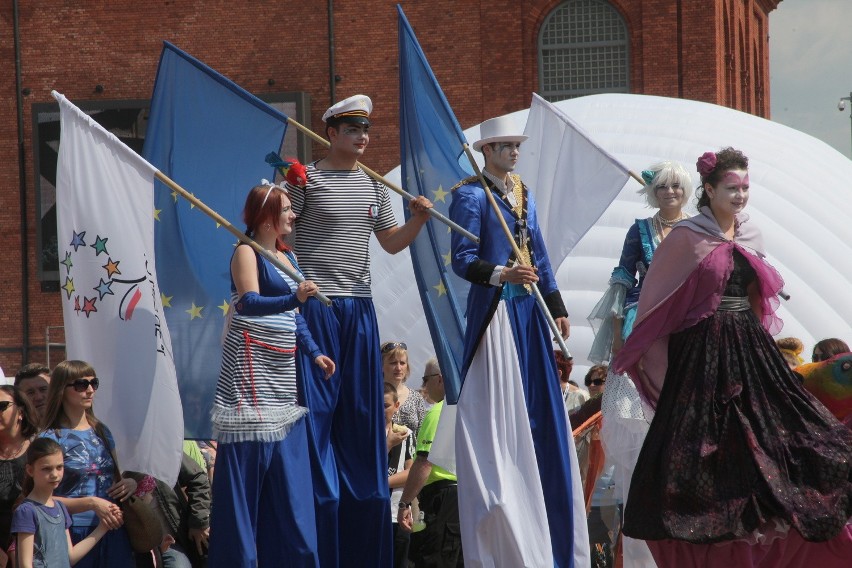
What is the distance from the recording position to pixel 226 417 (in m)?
5.89

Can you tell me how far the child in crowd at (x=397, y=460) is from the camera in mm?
7832

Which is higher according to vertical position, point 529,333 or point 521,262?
point 521,262

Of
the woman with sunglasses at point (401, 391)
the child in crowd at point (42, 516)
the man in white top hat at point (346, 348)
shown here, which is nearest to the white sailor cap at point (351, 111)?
the man in white top hat at point (346, 348)

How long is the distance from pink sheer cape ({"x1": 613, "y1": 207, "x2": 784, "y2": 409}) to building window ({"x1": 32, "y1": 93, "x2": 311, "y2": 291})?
70.4 ft

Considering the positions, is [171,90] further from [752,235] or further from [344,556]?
[752,235]

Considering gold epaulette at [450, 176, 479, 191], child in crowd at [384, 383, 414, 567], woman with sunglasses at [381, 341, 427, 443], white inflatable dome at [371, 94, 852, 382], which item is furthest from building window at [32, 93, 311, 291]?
gold epaulette at [450, 176, 479, 191]

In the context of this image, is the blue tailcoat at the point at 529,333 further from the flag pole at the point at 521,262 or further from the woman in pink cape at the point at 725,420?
the woman in pink cape at the point at 725,420

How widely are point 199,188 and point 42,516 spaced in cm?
187

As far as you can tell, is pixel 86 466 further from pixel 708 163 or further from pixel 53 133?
pixel 53 133

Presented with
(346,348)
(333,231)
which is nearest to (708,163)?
(333,231)

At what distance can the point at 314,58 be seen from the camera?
28172 millimetres

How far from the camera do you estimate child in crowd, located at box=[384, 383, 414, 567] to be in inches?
308

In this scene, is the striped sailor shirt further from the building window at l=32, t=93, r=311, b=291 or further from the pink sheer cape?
the building window at l=32, t=93, r=311, b=291

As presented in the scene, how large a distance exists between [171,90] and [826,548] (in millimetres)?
3949
